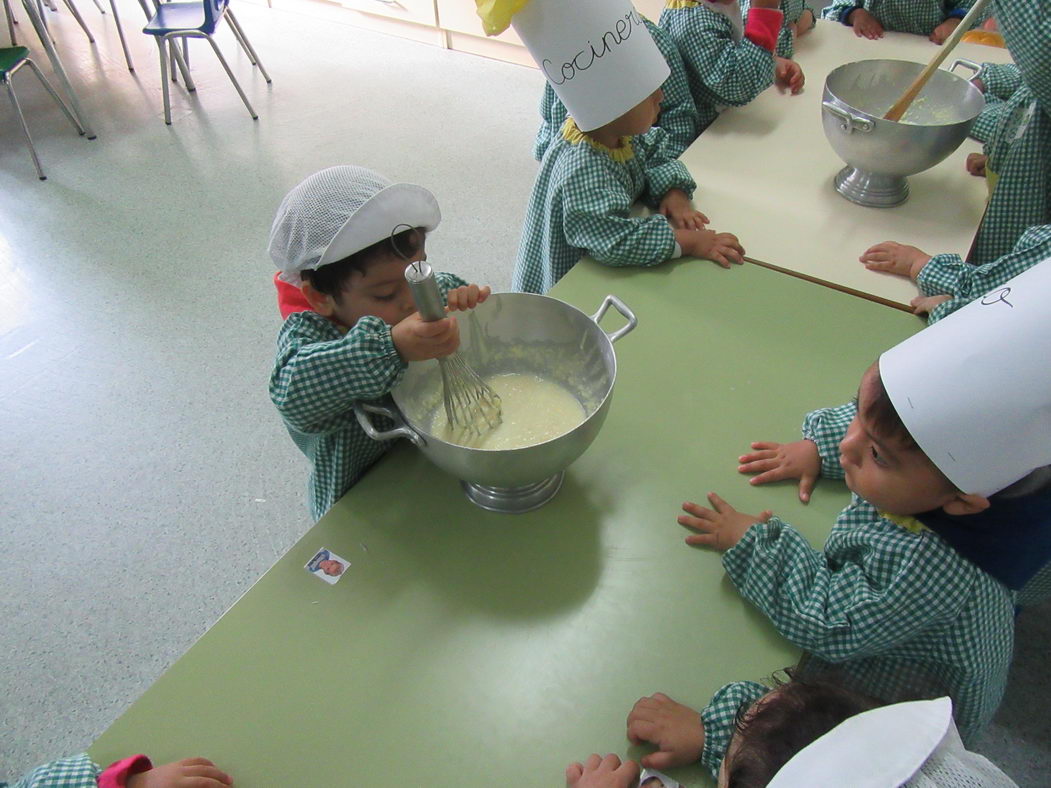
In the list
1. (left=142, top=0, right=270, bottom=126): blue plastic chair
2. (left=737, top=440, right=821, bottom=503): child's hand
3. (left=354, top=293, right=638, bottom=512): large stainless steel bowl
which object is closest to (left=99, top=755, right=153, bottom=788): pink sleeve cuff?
(left=354, top=293, right=638, bottom=512): large stainless steel bowl

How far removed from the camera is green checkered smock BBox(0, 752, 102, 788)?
1.63 feet

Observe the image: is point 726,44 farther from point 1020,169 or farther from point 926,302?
point 926,302

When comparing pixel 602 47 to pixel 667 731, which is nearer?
pixel 667 731

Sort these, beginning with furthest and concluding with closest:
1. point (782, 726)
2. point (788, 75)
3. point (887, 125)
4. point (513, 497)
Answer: point (788, 75)
point (887, 125)
point (513, 497)
point (782, 726)

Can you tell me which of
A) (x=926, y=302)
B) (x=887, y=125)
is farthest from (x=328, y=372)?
(x=887, y=125)

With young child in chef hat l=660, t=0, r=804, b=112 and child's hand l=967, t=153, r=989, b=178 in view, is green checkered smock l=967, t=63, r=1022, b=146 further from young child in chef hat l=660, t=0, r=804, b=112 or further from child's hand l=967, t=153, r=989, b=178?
young child in chef hat l=660, t=0, r=804, b=112

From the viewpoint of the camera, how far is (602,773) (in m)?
0.51

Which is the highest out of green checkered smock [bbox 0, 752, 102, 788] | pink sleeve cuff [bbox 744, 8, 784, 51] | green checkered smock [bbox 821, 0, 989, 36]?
pink sleeve cuff [bbox 744, 8, 784, 51]

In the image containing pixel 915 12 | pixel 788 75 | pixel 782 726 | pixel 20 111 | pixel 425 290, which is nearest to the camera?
pixel 782 726

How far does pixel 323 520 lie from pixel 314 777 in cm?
24

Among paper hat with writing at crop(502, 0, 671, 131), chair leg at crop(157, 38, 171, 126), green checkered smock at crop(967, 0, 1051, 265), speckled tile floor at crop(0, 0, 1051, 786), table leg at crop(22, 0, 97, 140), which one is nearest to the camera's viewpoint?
paper hat with writing at crop(502, 0, 671, 131)

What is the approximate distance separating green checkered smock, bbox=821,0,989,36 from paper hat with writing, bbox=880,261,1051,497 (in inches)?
56.8

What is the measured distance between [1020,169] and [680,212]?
53 centimetres

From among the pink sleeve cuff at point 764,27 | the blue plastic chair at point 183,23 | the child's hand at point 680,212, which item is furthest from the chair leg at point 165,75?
the child's hand at point 680,212
